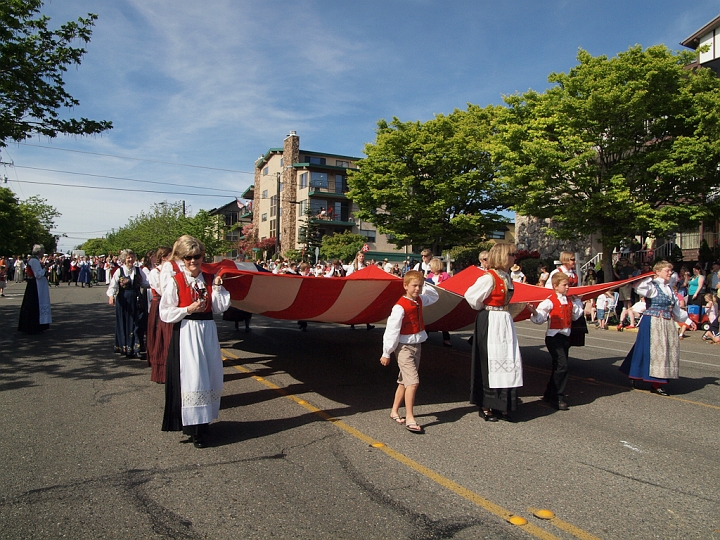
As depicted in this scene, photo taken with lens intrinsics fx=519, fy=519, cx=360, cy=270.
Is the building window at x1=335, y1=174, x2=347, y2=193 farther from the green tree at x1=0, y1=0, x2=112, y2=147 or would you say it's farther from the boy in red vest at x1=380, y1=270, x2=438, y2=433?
the boy in red vest at x1=380, y1=270, x2=438, y2=433

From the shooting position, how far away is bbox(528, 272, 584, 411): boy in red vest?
20.1 feet

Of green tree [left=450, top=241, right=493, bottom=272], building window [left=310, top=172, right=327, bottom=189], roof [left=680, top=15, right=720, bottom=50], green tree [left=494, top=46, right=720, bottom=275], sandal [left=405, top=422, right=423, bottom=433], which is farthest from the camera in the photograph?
building window [left=310, top=172, right=327, bottom=189]

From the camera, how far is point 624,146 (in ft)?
64.1

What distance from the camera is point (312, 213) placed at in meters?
50.8

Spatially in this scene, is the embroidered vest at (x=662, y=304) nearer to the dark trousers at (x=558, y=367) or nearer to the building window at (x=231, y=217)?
the dark trousers at (x=558, y=367)

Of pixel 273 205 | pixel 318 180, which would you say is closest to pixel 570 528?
pixel 318 180

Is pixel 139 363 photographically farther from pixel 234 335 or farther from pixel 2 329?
pixel 2 329

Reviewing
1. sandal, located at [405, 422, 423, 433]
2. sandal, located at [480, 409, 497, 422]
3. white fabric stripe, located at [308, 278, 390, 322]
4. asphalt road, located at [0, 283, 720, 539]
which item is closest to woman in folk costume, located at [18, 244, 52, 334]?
asphalt road, located at [0, 283, 720, 539]

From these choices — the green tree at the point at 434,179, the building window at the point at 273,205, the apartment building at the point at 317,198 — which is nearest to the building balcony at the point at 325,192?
the apartment building at the point at 317,198

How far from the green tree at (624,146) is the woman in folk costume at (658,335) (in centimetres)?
1316

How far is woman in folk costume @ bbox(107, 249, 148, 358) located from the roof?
35.3 m

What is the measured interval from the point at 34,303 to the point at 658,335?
11.8 metres

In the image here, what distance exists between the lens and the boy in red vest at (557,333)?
613cm

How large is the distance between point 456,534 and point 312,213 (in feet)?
159
